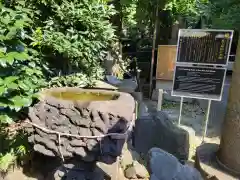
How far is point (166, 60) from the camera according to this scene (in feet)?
21.8

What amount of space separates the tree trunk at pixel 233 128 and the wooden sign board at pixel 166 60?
12.3 ft

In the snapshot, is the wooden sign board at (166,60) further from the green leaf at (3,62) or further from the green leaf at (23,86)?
the green leaf at (3,62)

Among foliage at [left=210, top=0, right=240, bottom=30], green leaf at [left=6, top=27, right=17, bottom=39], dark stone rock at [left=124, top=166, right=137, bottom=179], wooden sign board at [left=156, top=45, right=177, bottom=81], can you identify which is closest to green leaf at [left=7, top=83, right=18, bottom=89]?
green leaf at [left=6, top=27, right=17, bottom=39]

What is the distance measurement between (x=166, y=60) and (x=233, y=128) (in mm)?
3926

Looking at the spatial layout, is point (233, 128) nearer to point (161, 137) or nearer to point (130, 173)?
point (130, 173)

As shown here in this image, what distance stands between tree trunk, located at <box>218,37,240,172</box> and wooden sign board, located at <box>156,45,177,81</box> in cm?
375

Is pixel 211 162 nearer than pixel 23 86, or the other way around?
pixel 23 86

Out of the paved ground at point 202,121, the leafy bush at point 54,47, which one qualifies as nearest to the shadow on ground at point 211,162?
the paved ground at point 202,121

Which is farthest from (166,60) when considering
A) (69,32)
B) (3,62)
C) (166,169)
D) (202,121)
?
(166,169)

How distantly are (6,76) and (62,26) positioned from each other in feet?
4.66

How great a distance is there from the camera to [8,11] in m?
2.67

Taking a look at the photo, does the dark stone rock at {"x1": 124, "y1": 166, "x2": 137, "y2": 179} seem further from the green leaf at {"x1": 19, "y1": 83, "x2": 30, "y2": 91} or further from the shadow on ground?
the green leaf at {"x1": 19, "y1": 83, "x2": 30, "y2": 91}

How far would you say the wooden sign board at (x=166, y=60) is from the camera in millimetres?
6605

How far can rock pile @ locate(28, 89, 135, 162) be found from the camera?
2561 millimetres
